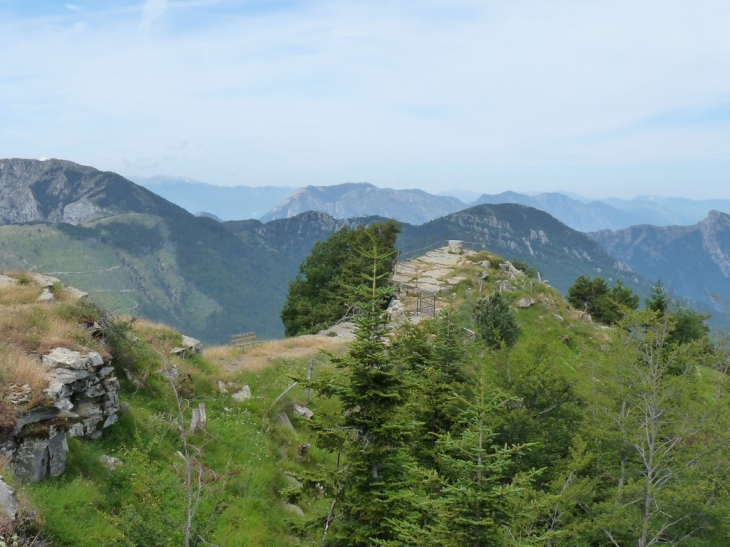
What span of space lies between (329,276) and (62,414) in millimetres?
39350

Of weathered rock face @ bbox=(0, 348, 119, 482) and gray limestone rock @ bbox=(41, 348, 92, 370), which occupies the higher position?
gray limestone rock @ bbox=(41, 348, 92, 370)

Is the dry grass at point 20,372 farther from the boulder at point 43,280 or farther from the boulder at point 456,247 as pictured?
the boulder at point 456,247

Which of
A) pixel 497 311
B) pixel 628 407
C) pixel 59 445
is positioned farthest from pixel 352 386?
pixel 497 311

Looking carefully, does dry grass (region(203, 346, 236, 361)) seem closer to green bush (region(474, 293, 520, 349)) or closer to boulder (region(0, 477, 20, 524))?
green bush (region(474, 293, 520, 349))

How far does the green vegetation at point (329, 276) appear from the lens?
44.6 m

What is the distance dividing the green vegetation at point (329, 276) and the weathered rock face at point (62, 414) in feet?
96.7

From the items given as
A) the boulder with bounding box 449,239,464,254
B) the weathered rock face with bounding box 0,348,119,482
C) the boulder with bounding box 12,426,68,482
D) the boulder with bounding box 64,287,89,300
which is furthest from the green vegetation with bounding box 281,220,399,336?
the boulder with bounding box 12,426,68,482

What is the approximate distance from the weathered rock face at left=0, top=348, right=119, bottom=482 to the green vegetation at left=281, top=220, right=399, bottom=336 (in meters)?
29.5

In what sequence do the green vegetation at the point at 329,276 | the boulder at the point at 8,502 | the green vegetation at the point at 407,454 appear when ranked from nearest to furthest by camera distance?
the boulder at the point at 8,502, the green vegetation at the point at 407,454, the green vegetation at the point at 329,276

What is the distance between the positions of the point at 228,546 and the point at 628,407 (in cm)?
1638

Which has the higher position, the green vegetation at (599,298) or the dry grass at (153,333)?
the dry grass at (153,333)

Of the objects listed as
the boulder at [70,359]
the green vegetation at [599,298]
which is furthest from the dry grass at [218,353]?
the green vegetation at [599,298]

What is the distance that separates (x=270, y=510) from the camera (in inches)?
535

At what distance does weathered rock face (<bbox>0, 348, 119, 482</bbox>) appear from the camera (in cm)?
1007
